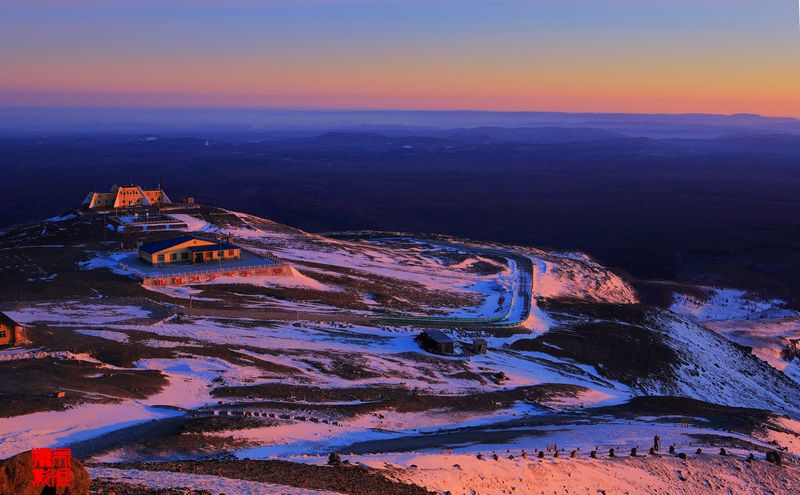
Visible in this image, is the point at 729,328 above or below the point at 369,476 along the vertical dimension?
below

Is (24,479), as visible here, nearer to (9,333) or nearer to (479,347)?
(9,333)

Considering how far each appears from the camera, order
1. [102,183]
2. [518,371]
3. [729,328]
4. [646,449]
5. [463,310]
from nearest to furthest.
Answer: [646,449]
[518,371]
[463,310]
[729,328]
[102,183]

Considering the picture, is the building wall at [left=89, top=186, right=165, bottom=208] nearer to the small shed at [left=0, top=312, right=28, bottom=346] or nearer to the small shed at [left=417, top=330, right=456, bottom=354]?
the small shed at [left=417, top=330, right=456, bottom=354]

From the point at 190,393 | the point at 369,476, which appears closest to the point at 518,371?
the point at 190,393

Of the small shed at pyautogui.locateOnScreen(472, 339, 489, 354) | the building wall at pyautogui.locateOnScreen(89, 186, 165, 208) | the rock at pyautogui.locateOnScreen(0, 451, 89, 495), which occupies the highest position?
the rock at pyautogui.locateOnScreen(0, 451, 89, 495)

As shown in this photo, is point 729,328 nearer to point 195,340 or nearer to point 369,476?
point 195,340

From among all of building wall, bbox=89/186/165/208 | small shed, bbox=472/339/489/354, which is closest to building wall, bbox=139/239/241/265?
small shed, bbox=472/339/489/354
